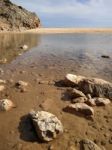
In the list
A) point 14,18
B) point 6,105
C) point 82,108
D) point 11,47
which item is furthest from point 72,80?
point 14,18

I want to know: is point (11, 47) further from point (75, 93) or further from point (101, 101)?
point (101, 101)

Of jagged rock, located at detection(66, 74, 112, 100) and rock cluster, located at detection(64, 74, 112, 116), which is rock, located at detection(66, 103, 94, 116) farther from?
jagged rock, located at detection(66, 74, 112, 100)

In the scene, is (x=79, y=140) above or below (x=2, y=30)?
above

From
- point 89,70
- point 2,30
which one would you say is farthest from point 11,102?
point 2,30

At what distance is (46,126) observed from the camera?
17.7 ft

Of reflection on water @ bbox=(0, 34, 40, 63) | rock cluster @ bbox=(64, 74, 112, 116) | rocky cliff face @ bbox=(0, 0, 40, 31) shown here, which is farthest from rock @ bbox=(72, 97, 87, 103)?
rocky cliff face @ bbox=(0, 0, 40, 31)

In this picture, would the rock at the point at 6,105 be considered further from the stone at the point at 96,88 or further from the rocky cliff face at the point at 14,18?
Result: the rocky cliff face at the point at 14,18

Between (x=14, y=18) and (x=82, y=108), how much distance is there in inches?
2581

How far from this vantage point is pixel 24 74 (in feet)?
34.2

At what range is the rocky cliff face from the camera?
6719 cm

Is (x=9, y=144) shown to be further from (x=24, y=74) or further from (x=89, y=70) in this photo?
(x=89, y=70)

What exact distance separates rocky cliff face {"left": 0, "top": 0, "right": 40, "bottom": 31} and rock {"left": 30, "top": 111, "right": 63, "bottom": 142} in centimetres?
6145

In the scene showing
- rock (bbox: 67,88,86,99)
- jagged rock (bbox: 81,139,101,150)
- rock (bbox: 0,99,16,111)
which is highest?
rock (bbox: 67,88,86,99)

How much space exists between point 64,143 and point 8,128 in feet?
4.39
